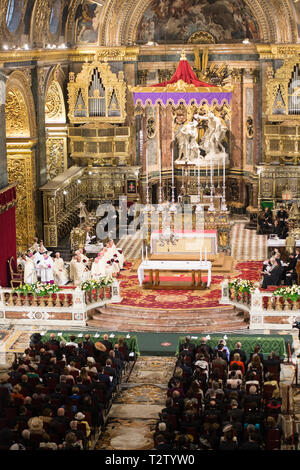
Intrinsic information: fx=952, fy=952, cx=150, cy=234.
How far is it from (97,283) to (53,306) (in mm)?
1422

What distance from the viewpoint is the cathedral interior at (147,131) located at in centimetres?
2895

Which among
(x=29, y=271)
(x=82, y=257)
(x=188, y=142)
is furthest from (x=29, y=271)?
(x=188, y=142)

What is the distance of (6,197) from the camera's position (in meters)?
28.3

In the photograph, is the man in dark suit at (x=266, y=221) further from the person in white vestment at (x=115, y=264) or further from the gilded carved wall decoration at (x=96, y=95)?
the person in white vestment at (x=115, y=264)

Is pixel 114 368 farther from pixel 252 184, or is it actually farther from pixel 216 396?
pixel 252 184

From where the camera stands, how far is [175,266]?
90.0ft

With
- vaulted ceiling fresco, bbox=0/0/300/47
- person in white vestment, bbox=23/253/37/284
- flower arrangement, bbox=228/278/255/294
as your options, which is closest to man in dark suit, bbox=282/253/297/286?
flower arrangement, bbox=228/278/255/294

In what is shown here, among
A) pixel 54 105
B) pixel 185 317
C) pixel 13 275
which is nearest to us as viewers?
pixel 185 317

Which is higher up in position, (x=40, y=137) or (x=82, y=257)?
(x=40, y=137)

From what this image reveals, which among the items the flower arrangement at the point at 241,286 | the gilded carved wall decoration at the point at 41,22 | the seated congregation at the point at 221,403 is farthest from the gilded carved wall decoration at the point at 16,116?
the seated congregation at the point at 221,403

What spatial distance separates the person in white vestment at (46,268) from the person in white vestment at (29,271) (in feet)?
0.78

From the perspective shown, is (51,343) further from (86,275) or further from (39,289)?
(86,275)

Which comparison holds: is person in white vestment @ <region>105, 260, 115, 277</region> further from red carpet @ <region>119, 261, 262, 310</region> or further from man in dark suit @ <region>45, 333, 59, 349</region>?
man in dark suit @ <region>45, 333, 59, 349</region>
